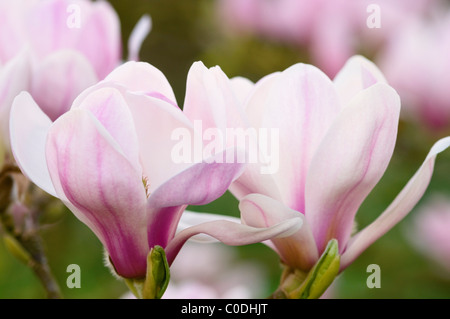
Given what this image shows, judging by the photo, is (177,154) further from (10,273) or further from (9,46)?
(10,273)

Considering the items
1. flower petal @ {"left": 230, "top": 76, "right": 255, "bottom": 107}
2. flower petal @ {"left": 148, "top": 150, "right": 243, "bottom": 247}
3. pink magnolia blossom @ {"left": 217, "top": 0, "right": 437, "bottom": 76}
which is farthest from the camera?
pink magnolia blossom @ {"left": 217, "top": 0, "right": 437, "bottom": 76}

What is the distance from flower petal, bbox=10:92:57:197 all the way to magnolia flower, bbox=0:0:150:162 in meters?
0.09

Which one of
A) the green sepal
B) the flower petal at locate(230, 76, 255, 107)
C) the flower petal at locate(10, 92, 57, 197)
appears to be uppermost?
the flower petal at locate(230, 76, 255, 107)

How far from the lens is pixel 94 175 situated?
431 mm

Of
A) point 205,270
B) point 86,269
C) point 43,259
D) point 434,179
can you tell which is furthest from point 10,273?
point 434,179

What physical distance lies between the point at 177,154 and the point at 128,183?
0.04m

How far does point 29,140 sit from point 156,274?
0.12 m

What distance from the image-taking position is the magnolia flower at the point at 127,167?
1.39 ft

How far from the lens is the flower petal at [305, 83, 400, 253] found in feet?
1.52

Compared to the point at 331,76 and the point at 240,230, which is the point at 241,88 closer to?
the point at 240,230

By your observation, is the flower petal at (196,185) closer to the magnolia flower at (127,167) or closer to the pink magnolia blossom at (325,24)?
the magnolia flower at (127,167)

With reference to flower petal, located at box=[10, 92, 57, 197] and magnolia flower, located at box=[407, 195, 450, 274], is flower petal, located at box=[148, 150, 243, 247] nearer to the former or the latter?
flower petal, located at box=[10, 92, 57, 197]

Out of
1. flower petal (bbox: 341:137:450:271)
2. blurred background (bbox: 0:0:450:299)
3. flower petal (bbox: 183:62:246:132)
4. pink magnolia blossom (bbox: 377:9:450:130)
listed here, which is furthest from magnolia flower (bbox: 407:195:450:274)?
flower petal (bbox: 183:62:246:132)

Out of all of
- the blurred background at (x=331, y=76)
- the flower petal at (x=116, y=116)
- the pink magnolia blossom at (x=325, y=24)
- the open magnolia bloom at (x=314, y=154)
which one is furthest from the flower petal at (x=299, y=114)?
the pink magnolia blossom at (x=325, y=24)
